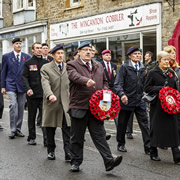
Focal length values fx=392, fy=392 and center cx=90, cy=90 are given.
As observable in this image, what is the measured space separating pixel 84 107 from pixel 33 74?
2.81 meters

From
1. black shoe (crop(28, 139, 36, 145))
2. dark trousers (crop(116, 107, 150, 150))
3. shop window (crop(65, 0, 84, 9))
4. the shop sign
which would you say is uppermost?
shop window (crop(65, 0, 84, 9))

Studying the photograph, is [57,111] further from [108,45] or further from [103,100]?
[108,45]

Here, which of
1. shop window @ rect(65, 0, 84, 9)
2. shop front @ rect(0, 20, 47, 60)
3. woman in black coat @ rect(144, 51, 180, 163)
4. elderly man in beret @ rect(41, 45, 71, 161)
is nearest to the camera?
woman in black coat @ rect(144, 51, 180, 163)

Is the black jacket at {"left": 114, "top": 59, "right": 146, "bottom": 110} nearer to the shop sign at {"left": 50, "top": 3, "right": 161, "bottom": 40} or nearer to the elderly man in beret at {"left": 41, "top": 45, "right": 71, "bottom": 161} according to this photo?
the elderly man in beret at {"left": 41, "top": 45, "right": 71, "bottom": 161}

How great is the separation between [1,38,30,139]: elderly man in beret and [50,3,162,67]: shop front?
703 centimetres

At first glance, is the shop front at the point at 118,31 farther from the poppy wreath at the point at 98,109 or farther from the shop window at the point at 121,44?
the poppy wreath at the point at 98,109

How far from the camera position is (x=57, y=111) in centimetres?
682

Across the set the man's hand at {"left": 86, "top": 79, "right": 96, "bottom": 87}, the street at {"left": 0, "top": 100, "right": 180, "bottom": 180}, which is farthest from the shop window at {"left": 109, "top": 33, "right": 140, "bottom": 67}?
the man's hand at {"left": 86, "top": 79, "right": 96, "bottom": 87}

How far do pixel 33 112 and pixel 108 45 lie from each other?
977cm

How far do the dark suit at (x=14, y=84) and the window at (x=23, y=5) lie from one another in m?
14.2

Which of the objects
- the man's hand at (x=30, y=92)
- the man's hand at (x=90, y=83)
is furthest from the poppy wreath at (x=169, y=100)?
the man's hand at (x=30, y=92)

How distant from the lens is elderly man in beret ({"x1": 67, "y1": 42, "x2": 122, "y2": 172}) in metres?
5.78

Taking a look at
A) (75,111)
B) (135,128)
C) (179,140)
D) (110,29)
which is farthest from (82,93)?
(110,29)

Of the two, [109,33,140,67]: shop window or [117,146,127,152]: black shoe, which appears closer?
[117,146,127,152]: black shoe
